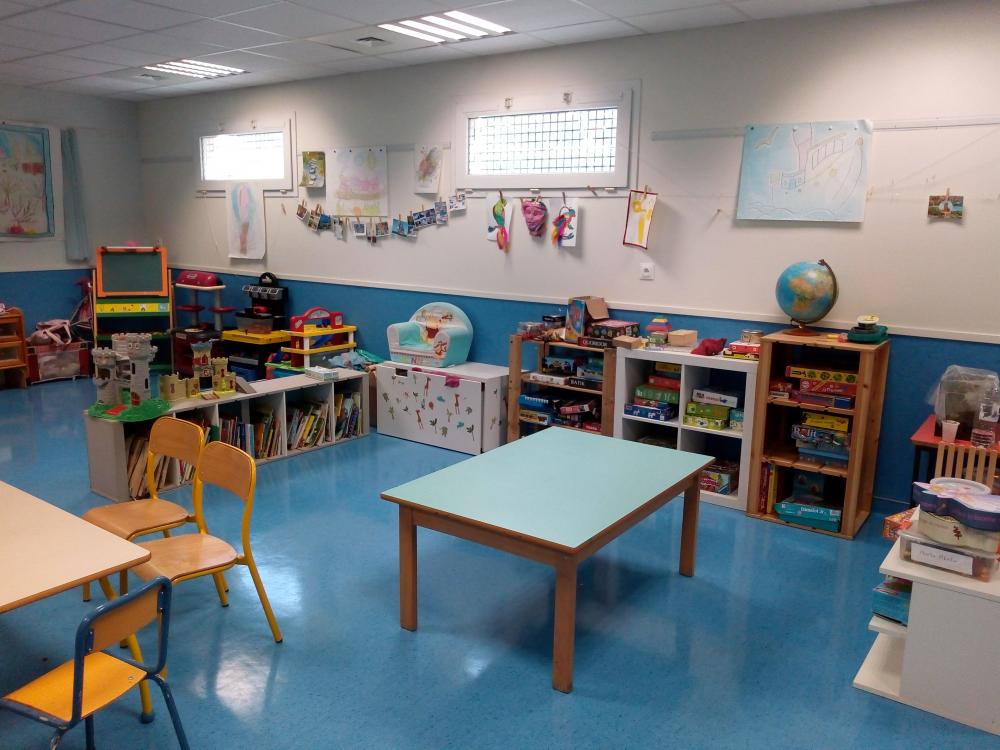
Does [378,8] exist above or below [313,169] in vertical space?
above

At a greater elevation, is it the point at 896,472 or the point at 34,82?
the point at 34,82

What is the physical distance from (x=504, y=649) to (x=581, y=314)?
2.59 meters

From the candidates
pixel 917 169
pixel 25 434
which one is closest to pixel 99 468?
pixel 25 434

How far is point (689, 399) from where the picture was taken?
15.6 ft

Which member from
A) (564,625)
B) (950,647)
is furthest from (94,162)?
(950,647)

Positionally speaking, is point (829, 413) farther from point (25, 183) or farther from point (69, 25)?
point (25, 183)

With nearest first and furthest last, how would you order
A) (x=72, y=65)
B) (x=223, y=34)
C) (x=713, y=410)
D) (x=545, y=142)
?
(x=713, y=410) < (x=223, y=34) < (x=545, y=142) < (x=72, y=65)

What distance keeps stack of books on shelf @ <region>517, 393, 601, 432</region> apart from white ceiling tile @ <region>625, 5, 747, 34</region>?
2.41 m

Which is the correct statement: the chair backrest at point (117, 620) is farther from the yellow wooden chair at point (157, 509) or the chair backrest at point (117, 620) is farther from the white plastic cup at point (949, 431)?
the white plastic cup at point (949, 431)

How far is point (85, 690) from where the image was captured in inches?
81.2

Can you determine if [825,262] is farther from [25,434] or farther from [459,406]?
[25,434]

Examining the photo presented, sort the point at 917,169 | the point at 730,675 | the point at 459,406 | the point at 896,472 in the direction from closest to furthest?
1. the point at 730,675
2. the point at 917,169
3. the point at 896,472
4. the point at 459,406

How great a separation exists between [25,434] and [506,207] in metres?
3.99

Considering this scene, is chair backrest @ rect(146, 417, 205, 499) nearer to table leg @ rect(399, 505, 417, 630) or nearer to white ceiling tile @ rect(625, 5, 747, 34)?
table leg @ rect(399, 505, 417, 630)
